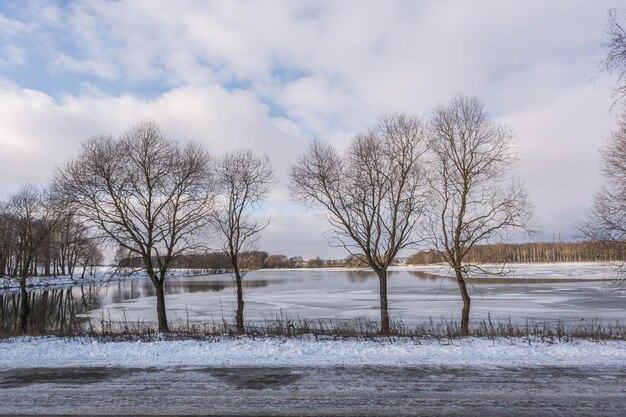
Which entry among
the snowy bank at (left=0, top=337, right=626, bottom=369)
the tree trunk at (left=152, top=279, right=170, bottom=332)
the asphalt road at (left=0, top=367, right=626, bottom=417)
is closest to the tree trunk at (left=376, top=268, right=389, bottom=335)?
the snowy bank at (left=0, top=337, right=626, bottom=369)

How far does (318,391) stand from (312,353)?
3.19 m

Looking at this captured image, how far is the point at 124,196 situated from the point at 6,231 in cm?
2790

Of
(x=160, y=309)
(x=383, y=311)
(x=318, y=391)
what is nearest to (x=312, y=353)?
(x=318, y=391)

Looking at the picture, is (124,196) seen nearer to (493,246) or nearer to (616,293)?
(493,246)

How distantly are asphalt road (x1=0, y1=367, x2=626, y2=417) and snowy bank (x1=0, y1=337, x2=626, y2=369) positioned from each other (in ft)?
2.05

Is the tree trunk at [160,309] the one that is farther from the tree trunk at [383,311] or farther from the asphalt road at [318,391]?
the asphalt road at [318,391]

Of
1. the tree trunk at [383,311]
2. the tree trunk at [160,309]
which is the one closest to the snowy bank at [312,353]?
the tree trunk at [383,311]

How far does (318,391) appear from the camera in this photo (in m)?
6.94

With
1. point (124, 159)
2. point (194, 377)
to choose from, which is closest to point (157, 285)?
point (124, 159)

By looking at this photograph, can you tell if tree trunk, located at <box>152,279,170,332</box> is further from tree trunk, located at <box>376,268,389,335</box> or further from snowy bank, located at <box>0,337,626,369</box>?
tree trunk, located at <box>376,268,389,335</box>

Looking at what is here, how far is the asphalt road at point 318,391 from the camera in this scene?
6055 mm

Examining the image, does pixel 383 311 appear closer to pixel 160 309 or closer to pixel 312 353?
pixel 312 353

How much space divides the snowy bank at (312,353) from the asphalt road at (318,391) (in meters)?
0.63

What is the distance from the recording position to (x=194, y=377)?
803 cm
